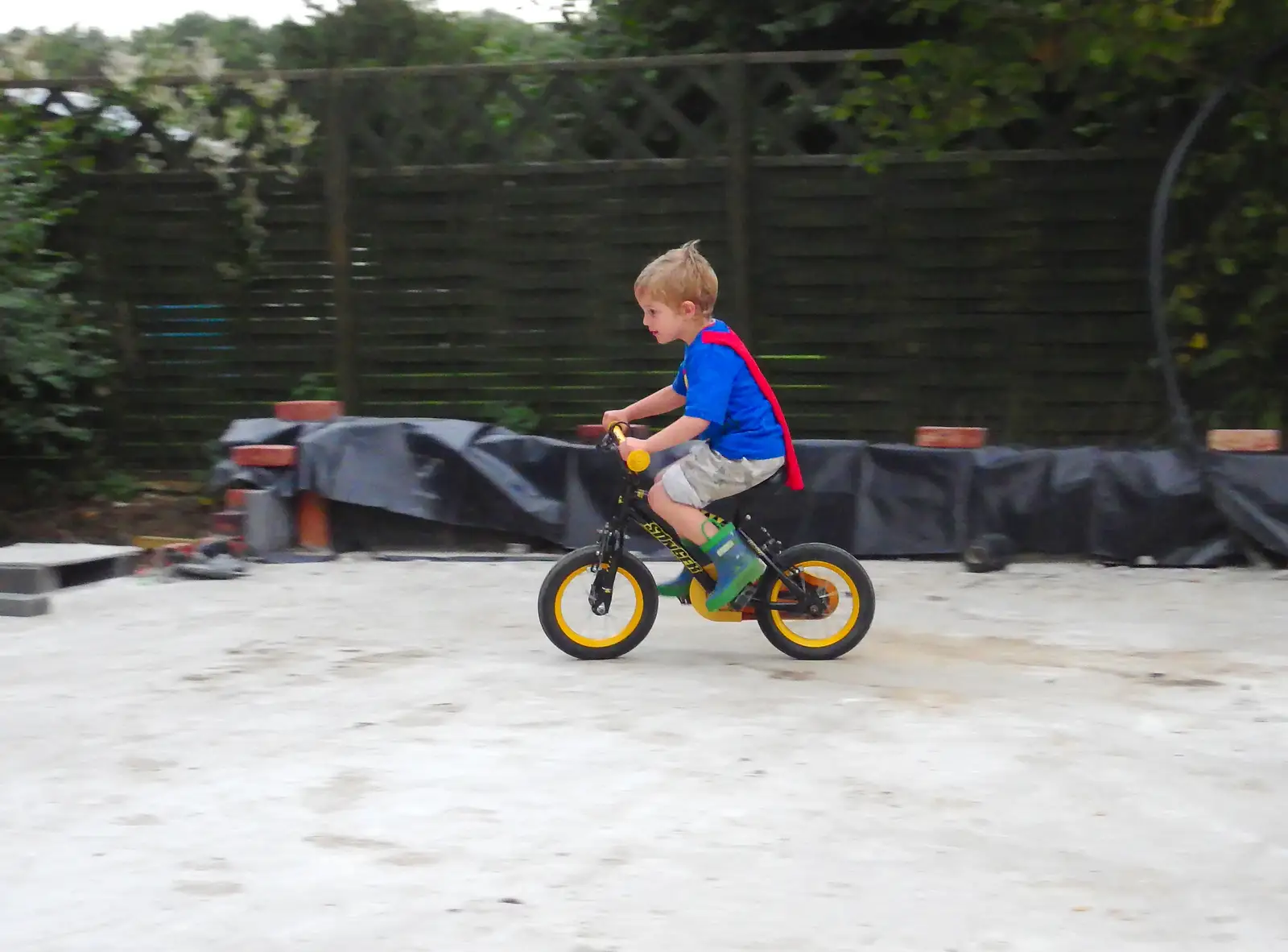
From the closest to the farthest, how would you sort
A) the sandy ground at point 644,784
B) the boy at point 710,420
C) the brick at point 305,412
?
the sandy ground at point 644,784
the boy at point 710,420
the brick at point 305,412

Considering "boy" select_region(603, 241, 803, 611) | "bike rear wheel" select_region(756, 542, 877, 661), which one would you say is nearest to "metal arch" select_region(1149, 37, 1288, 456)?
"bike rear wheel" select_region(756, 542, 877, 661)

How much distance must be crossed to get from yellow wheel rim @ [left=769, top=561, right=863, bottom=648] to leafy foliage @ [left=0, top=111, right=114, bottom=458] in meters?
4.72

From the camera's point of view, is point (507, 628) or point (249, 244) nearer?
point (507, 628)

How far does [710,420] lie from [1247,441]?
3.29 m

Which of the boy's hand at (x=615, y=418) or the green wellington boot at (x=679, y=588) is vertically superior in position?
the boy's hand at (x=615, y=418)

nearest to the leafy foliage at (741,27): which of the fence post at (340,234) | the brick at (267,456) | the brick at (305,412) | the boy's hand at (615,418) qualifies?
the fence post at (340,234)

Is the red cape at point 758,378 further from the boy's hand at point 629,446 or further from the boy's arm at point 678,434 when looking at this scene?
the boy's hand at point 629,446

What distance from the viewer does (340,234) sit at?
8.52 meters

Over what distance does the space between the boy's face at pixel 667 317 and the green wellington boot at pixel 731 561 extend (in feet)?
2.34

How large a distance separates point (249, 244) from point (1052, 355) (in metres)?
4.52

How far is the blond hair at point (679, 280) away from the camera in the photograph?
521cm

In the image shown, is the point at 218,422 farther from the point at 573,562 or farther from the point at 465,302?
the point at 573,562

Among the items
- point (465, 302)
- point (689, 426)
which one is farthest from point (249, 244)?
point (689, 426)

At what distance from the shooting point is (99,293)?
8.76 meters
